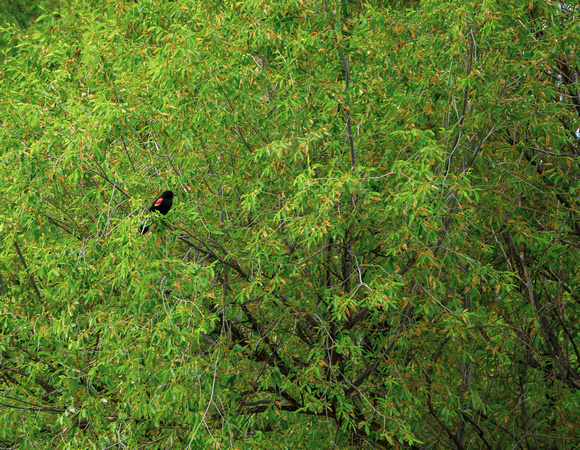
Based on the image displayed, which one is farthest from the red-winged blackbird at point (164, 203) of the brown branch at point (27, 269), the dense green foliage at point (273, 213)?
the brown branch at point (27, 269)

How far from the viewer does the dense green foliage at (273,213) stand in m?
5.01

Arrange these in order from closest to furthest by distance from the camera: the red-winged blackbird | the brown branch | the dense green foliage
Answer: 1. the dense green foliage
2. the red-winged blackbird
3. the brown branch

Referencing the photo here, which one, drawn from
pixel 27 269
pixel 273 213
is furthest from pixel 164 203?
pixel 27 269

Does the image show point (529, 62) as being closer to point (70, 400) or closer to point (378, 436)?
point (378, 436)

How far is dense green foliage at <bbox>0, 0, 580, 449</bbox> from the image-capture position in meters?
5.01

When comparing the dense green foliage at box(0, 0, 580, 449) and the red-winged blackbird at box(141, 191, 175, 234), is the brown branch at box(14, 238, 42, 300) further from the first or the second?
the red-winged blackbird at box(141, 191, 175, 234)

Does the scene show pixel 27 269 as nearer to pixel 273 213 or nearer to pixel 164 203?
pixel 164 203

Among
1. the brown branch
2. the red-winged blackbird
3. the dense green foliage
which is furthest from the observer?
the brown branch

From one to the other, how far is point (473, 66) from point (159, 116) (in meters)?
2.52

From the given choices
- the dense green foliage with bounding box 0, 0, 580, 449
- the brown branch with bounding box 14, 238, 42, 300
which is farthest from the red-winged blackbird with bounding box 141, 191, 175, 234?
the brown branch with bounding box 14, 238, 42, 300

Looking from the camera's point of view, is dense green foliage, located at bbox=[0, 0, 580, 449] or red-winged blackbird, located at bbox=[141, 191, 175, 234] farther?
red-winged blackbird, located at bbox=[141, 191, 175, 234]

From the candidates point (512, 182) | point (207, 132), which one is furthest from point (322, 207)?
point (512, 182)

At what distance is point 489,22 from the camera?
493 centimetres

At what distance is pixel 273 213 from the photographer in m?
5.65
